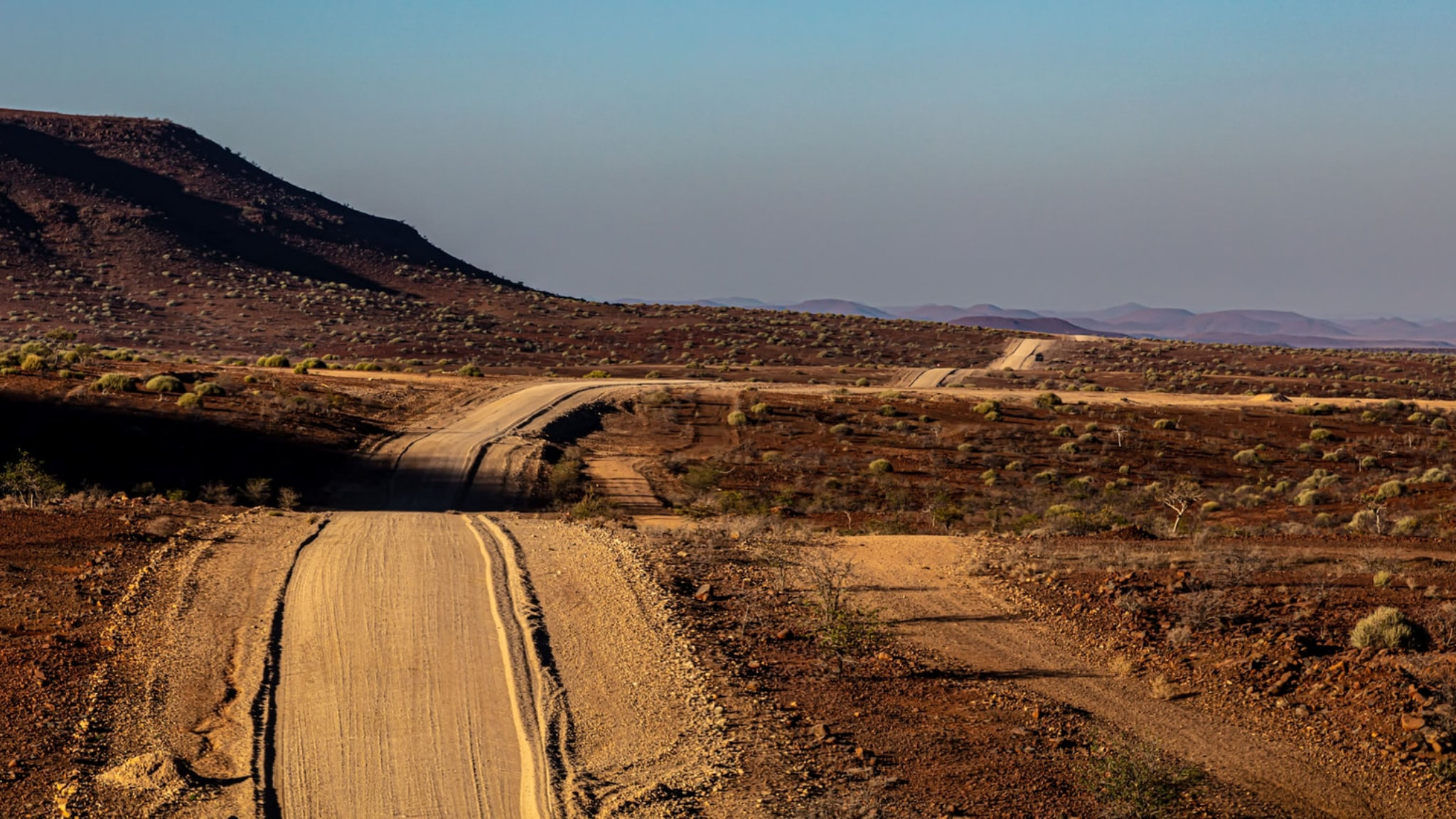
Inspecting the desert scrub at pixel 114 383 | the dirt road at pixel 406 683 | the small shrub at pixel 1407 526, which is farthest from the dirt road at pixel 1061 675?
the desert scrub at pixel 114 383

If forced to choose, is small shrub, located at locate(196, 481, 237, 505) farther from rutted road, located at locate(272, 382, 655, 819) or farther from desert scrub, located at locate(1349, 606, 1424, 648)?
desert scrub, located at locate(1349, 606, 1424, 648)

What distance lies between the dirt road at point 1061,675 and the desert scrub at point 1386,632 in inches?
96.3

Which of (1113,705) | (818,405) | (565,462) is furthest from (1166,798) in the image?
(818,405)

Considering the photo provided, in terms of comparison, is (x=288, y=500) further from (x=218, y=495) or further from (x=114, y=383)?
(x=114, y=383)

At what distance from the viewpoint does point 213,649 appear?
447 inches

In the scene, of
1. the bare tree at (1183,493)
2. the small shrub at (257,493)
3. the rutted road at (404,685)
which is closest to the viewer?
the rutted road at (404,685)

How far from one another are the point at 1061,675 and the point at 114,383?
32.5m

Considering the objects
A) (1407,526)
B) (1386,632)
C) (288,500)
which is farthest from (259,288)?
(1386,632)

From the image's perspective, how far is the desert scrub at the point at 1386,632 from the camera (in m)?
11.7

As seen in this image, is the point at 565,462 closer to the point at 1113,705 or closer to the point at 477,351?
the point at 1113,705

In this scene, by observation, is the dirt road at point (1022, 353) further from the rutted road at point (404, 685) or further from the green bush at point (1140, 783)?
the green bush at point (1140, 783)

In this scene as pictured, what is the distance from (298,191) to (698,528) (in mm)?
131244

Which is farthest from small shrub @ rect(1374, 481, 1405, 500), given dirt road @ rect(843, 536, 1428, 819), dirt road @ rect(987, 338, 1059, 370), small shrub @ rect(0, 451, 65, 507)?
dirt road @ rect(987, 338, 1059, 370)

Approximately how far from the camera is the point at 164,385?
35938 mm
